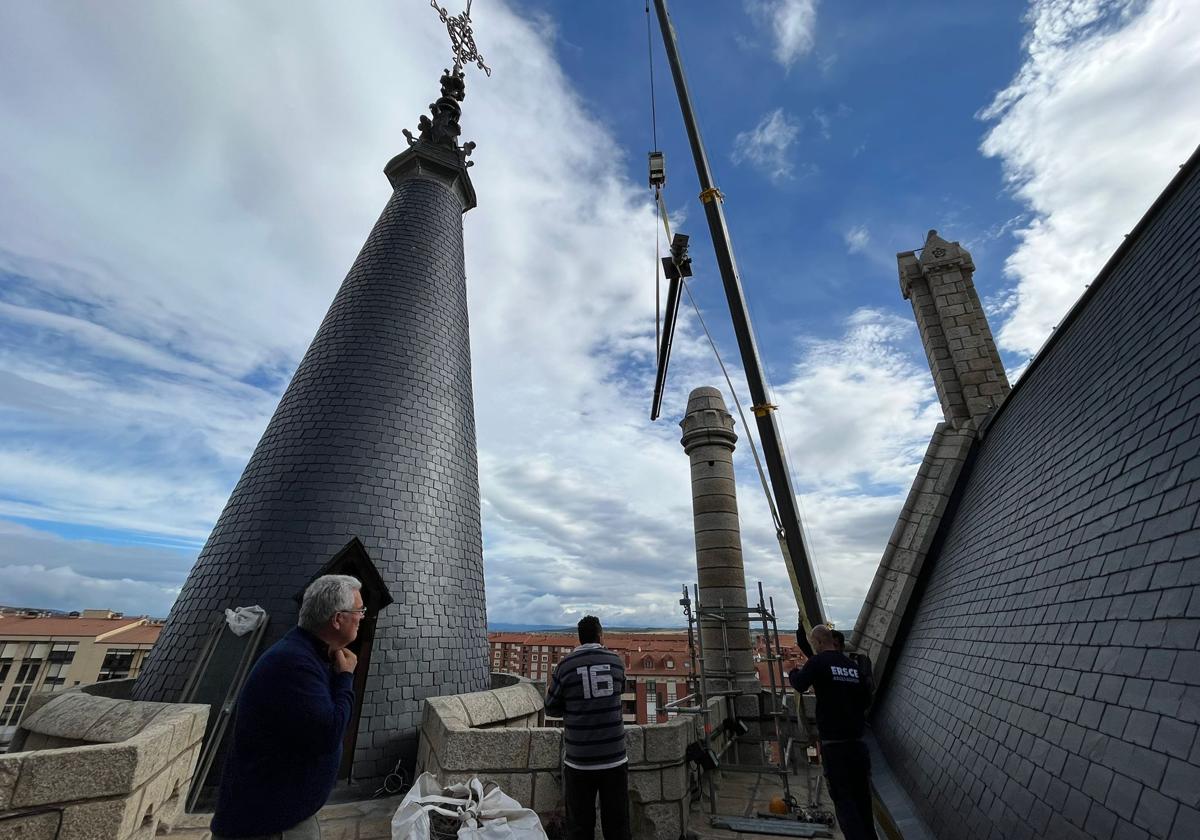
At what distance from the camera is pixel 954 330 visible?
12.0m

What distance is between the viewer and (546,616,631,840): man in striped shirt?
3.64 metres

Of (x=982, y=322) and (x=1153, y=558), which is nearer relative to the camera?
(x=1153, y=558)

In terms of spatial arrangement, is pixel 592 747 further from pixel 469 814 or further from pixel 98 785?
pixel 98 785

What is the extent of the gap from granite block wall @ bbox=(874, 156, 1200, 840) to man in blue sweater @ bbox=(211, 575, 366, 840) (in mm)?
3450

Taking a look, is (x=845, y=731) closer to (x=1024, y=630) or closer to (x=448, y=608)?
(x=1024, y=630)

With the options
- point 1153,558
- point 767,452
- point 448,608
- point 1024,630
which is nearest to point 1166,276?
point 1153,558

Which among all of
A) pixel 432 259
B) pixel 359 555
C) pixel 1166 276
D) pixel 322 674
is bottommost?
pixel 322 674

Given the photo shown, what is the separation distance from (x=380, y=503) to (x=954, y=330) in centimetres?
1291

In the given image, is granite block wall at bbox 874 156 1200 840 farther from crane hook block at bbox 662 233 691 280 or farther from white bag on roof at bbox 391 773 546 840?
crane hook block at bbox 662 233 691 280

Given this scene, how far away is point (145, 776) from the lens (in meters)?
3.50

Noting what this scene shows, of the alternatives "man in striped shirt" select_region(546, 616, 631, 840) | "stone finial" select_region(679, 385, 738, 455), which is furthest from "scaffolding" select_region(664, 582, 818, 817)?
"man in striped shirt" select_region(546, 616, 631, 840)

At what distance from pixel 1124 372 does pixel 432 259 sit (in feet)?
32.4

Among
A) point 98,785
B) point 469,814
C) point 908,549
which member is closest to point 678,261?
point 908,549

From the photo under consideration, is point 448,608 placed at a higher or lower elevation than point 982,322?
lower
